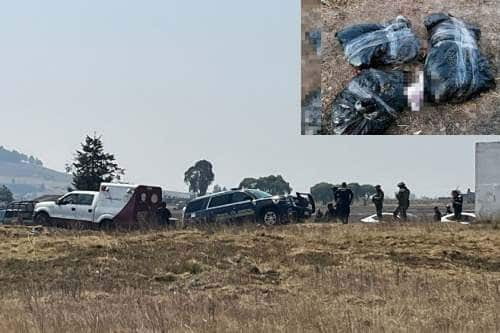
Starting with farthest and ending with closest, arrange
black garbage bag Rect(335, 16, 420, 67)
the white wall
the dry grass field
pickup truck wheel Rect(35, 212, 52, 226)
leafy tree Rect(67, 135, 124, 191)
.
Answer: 1. leafy tree Rect(67, 135, 124, 191)
2. pickup truck wheel Rect(35, 212, 52, 226)
3. the white wall
4. black garbage bag Rect(335, 16, 420, 67)
5. the dry grass field

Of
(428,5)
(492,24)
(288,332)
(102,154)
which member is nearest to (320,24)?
(428,5)

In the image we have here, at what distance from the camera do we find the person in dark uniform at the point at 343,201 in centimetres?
2377

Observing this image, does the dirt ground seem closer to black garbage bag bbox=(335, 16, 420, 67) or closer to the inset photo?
the inset photo

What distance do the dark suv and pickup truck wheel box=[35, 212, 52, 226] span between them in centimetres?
418

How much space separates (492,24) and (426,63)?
206cm

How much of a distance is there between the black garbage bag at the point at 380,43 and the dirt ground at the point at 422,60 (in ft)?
0.60

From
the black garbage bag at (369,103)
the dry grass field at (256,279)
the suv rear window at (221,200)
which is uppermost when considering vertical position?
the black garbage bag at (369,103)

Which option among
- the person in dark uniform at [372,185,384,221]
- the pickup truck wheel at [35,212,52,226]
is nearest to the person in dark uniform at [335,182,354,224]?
the person in dark uniform at [372,185,384,221]

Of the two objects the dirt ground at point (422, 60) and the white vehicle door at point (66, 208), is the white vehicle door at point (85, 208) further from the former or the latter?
the dirt ground at point (422, 60)

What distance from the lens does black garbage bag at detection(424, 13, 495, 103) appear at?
22703mm

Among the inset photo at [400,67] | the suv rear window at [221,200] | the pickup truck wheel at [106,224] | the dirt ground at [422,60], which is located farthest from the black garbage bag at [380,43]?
the pickup truck wheel at [106,224]

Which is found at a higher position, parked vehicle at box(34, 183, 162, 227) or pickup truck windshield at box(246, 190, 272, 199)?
pickup truck windshield at box(246, 190, 272, 199)

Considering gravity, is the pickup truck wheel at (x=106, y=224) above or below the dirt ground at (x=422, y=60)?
below

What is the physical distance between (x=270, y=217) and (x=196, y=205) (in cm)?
283
